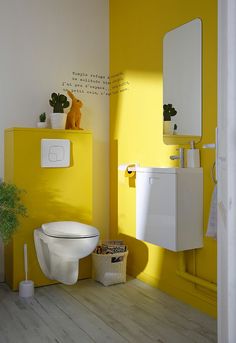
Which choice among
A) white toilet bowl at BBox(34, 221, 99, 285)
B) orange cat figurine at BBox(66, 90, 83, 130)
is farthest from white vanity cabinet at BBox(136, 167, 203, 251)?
orange cat figurine at BBox(66, 90, 83, 130)

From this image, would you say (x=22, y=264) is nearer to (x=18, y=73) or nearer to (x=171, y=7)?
(x=18, y=73)

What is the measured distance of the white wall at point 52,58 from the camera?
121 inches

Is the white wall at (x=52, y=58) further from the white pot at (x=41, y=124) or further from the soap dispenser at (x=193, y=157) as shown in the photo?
the soap dispenser at (x=193, y=157)

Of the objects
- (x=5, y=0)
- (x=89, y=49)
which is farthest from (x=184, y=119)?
(x=5, y=0)

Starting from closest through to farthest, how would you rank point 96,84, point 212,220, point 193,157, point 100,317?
point 212,220 < point 100,317 < point 193,157 < point 96,84

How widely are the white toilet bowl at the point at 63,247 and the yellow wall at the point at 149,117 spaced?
0.63 m

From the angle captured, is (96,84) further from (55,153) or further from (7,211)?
(7,211)

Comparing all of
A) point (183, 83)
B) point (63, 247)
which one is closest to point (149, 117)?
point (183, 83)

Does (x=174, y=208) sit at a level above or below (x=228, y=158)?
below

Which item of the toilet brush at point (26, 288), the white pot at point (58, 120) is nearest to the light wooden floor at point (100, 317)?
the toilet brush at point (26, 288)

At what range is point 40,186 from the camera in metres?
2.96

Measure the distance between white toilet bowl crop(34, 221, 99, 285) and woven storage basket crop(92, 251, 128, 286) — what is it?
0.35m

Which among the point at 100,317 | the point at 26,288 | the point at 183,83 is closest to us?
the point at 100,317

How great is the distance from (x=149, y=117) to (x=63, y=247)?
3.91ft
